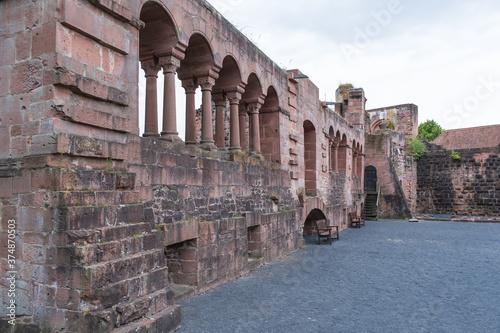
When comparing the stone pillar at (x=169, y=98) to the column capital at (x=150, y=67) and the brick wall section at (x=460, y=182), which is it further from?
the brick wall section at (x=460, y=182)

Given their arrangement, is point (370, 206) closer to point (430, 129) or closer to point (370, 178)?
point (370, 178)

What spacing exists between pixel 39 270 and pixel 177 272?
2.85 metres

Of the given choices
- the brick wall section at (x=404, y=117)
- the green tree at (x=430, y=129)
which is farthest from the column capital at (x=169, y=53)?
the green tree at (x=430, y=129)

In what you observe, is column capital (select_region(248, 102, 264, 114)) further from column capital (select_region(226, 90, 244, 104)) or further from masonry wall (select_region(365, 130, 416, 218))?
masonry wall (select_region(365, 130, 416, 218))

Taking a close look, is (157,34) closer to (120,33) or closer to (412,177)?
(120,33)

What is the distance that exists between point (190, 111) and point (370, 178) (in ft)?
61.7

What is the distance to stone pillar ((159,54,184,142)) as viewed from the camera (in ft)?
19.2

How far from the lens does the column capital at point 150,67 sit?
5.95 m

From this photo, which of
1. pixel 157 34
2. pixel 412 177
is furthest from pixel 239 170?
pixel 412 177

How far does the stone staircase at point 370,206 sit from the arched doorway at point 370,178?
0.60 metres

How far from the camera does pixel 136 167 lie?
484cm

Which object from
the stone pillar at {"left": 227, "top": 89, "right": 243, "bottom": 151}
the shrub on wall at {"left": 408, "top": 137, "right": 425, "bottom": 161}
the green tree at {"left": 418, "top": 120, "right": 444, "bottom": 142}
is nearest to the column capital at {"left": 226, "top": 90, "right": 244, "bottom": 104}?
the stone pillar at {"left": 227, "top": 89, "right": 243, "bottom": 151}

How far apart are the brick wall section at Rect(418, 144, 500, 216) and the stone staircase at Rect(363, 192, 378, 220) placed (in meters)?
4.21

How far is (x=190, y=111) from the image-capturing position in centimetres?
675
